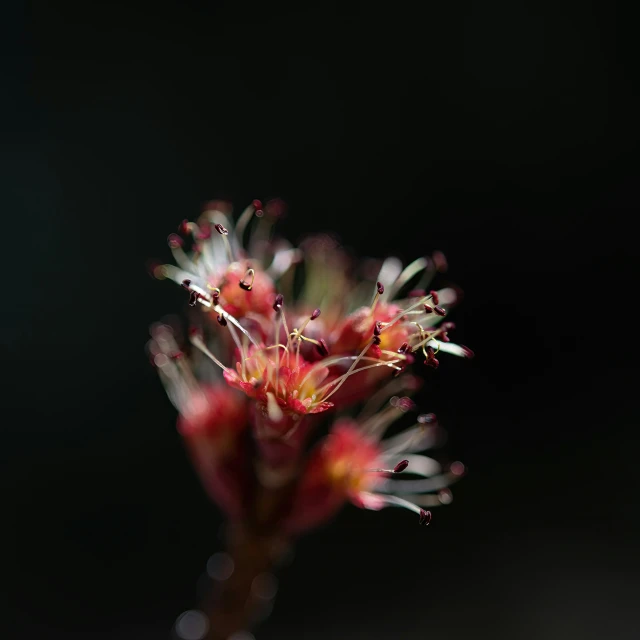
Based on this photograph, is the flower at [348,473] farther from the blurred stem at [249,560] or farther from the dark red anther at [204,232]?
the dark red anther at [204,232]

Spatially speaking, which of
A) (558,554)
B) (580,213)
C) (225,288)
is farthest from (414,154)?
(225,288)

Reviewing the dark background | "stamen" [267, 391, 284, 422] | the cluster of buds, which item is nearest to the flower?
the cluster of buds

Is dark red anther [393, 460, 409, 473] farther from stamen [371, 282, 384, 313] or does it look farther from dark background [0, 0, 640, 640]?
dark background [0, 0, 640, 640]

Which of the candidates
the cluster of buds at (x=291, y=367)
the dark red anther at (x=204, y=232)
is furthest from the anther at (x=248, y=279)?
the dark red anther at (x=204, y=232)

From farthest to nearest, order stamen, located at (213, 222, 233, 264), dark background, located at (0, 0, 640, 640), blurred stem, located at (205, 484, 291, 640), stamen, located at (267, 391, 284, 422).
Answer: dark background, located at (0, 0, 640, 640) → blurred stem, located at (205, 484, 291, 640) → stamen, located at (213, 222, 233, 264) → stamen, located at (267, 391, 284, 422)

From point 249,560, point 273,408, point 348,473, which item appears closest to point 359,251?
point 348,473

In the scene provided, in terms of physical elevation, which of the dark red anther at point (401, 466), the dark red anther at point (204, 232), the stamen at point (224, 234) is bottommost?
the dark red anther at point (401, 466)

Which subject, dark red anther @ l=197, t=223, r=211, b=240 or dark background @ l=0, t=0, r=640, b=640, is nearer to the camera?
dark red anther @ l=197, t=223, r=211, b=240
